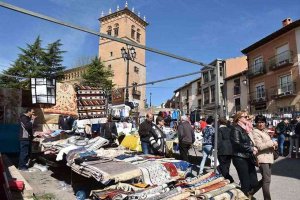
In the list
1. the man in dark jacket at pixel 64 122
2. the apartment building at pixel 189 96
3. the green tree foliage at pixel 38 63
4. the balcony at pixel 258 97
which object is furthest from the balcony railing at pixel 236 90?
the man in dark jacket at pixel 64 122

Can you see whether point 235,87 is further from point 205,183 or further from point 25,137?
point 205,183

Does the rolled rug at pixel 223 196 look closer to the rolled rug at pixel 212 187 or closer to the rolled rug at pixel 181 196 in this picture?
the rolled rug at pixel 212 187

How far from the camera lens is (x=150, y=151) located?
9.37m

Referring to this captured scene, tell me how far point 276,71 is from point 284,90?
2.12 metres

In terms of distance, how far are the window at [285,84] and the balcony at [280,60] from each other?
1.13 metres

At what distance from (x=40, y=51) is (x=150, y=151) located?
2710 cm

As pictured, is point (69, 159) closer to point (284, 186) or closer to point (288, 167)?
point (284, 186)

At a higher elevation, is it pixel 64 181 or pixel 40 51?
pixel 40 51

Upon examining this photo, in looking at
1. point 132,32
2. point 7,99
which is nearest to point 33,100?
point 7,99

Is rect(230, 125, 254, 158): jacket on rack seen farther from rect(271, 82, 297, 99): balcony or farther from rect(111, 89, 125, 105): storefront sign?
rect(271, 82, 297, 99): balcony

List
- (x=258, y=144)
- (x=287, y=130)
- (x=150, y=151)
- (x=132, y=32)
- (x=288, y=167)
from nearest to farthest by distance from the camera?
(x=258, y=144) → (x=150, y=151) → (x=288, y=167) → (x=287, y=130) → (x=132, y=32)

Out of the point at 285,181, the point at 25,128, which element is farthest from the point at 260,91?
the point at 25,128

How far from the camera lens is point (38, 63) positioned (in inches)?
1299

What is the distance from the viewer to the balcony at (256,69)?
32638 millimetres
